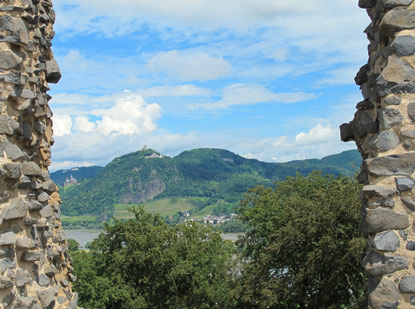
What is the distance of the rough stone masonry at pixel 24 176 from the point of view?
15.5 feet

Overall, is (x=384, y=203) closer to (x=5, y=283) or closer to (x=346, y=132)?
(x=346, y=132)

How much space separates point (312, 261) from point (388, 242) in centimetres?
1577

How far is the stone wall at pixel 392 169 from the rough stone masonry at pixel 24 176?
11.6ft

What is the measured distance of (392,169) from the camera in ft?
16.0

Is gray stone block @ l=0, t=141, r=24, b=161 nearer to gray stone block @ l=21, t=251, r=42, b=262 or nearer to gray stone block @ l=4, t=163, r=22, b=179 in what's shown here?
gray stone block @ l=4, t=163, r=22, b=179

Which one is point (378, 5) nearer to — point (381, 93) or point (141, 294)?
point (381, 93)

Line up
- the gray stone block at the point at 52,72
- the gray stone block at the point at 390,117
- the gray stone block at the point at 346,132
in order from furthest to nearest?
1. the gray stone block at the point at 52,72
2. the gray stone block at the point at 346,132
3. the gray stone block at the point at 390,117

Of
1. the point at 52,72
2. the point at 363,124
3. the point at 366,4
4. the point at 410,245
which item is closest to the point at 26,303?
the point at 52,72

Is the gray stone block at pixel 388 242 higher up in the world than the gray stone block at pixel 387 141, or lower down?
lower down

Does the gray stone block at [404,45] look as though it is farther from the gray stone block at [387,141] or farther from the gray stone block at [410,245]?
the gray stone block at [410,245]

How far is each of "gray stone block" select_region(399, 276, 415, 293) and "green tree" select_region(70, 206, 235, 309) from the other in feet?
66.9

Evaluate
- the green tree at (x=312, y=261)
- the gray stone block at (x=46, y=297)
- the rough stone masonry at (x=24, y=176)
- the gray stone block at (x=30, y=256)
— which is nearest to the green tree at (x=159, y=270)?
the green tree at (x=312, y=261)

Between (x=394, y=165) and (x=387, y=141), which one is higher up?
(x=387, y=141)

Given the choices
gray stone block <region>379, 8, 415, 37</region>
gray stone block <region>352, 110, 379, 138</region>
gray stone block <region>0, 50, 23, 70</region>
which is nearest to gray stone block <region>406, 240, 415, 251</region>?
gray stone block <region>352, 110, 379, 138</region>
